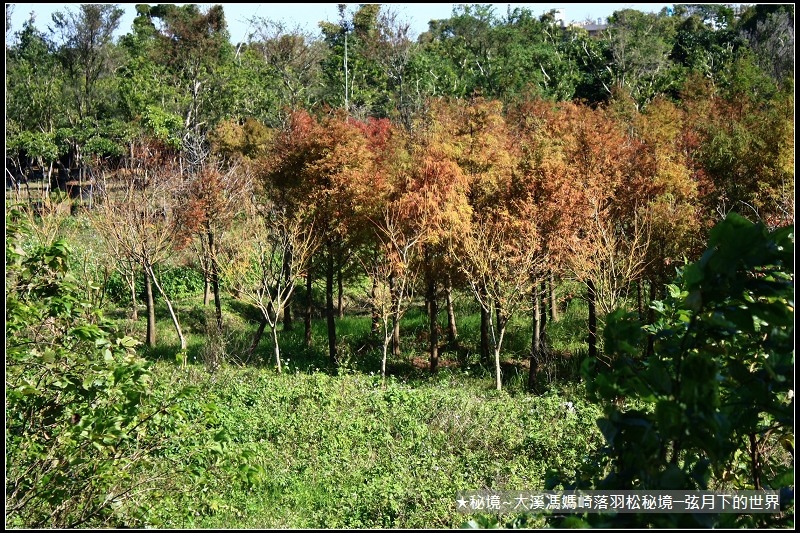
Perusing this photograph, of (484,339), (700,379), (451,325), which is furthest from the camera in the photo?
(451,325)

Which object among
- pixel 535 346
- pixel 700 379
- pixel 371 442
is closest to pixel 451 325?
pixel 535 346

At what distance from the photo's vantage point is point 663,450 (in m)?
2.15

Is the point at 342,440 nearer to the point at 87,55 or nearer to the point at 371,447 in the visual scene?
the point at 371,447

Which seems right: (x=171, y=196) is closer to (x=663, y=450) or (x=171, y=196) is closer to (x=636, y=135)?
(x=636, y=135)

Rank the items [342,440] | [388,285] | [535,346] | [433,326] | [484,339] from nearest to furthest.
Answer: [342,440] < [535,346] < [388,285] < [433,326] < [484,339]

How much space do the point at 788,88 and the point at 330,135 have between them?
1260cm

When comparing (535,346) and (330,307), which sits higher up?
(330,307)

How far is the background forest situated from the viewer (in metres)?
2.64

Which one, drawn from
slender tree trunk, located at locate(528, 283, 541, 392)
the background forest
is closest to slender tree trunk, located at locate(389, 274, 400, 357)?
the background forest

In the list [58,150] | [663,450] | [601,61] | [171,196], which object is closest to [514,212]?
[171,196]

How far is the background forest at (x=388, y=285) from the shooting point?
2.64 metres

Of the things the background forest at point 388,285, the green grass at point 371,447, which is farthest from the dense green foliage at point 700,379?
the green grass at point 371,447

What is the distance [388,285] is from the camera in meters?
15.8

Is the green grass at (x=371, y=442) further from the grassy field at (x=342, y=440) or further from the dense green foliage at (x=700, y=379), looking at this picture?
the dense green foliage at (x=700, y=379)
